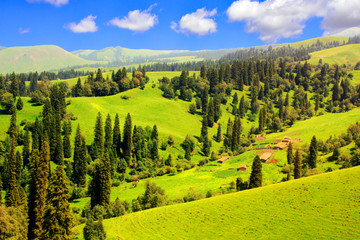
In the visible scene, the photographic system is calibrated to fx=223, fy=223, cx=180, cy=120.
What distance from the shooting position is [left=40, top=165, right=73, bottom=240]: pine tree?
36094mm

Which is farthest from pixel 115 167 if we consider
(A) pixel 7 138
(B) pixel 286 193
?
(B) pixel 286 193

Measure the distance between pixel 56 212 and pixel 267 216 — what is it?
36.7 meters

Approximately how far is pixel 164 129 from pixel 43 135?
62.5 meters

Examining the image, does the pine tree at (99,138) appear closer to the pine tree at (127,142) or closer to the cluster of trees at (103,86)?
the pine tree at (127,142)

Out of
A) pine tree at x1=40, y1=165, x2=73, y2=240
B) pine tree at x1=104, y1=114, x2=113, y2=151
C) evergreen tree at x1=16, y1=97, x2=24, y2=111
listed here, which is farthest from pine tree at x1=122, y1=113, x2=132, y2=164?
pine tree at x1=40, y1=165, x2=73, y2=240

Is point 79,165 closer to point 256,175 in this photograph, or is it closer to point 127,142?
point 127,142

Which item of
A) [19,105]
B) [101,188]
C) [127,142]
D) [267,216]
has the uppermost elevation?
[19,105]

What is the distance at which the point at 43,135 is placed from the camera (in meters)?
91.6

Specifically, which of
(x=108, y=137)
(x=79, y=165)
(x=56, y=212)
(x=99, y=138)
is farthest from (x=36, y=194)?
(x=108, y=137)

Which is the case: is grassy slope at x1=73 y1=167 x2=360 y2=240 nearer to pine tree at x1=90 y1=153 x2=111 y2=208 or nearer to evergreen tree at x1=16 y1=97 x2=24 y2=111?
pine tree at x1=90 y1=153 x2=111 y2=208

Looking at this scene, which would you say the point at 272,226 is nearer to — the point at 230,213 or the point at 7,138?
the point at 230,213

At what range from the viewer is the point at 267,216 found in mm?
41125

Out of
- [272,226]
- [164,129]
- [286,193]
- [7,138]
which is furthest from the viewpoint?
[164,129]

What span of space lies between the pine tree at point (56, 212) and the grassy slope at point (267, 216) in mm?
10387
